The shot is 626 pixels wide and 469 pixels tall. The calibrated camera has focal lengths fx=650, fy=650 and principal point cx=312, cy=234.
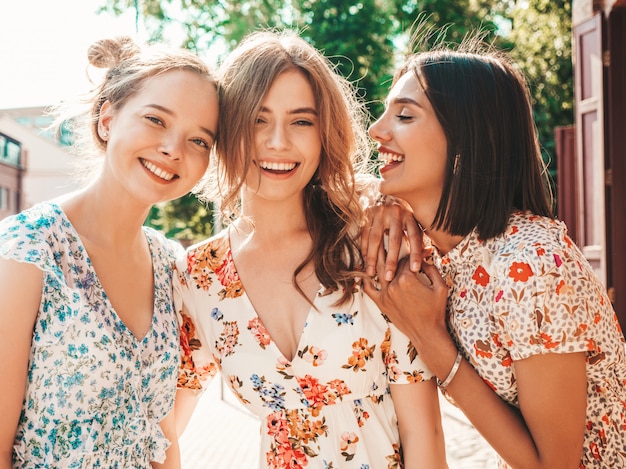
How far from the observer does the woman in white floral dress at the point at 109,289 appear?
1.92 meters

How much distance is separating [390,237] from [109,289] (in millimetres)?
1012

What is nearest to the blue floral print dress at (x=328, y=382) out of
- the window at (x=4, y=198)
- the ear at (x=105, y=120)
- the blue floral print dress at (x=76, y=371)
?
the blue floral print dress at (x=76, y=371)

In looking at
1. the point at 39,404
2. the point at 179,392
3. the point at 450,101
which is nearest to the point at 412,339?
the point at 450,101

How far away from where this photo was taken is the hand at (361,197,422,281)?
233cm

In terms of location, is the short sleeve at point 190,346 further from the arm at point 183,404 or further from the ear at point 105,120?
the ear at point 105,120

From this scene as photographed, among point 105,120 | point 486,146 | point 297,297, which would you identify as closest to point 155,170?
point 105,120

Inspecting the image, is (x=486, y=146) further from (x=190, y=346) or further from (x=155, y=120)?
(x=190, y=346)

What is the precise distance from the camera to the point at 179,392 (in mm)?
2605

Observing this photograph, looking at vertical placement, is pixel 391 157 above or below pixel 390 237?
above

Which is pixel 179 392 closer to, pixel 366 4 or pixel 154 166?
pixel 154 166

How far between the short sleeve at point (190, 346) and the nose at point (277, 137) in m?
0.64

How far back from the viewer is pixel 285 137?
2.45 m

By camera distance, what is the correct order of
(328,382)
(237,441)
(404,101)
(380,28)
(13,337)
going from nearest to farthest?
(13,337) → (328,382) → (404,101) → (237,441) → (380,28)

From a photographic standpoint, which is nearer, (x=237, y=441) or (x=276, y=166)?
(x=276, y=166)
